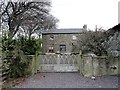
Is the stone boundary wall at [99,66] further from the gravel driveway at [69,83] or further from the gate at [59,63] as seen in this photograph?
the gate at [59,63]

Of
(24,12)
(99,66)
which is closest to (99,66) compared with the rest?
(99,66)

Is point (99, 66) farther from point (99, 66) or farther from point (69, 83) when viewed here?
point (69, 83)

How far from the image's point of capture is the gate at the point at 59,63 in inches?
572

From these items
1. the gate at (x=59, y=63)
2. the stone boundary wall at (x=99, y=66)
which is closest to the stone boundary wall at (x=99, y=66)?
the stone boundary wall at (x=99, y=66)

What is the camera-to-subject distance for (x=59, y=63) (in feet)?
50.1

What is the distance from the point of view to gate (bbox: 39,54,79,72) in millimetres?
14539

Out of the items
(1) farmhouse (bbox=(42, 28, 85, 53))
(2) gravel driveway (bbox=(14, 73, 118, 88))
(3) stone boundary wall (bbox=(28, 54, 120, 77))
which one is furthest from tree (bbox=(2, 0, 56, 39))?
(2) gravel driveway (bbox=(14, 73, 118, 88))

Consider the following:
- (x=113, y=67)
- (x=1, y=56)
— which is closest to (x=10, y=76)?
(x=1, y=56)

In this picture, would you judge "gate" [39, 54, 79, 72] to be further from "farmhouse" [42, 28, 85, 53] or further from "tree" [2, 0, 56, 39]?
"farmhouse" [42, 28, 85, 53]

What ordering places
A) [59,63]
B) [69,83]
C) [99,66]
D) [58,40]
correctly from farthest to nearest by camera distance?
[58,40], [59,63], [99,66], [69,83]

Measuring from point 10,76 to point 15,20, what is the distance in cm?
1743

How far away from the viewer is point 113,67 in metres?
12.5

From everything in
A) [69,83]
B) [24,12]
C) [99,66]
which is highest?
[24,12]

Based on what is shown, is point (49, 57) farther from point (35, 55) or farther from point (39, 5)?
point (39, 5)
